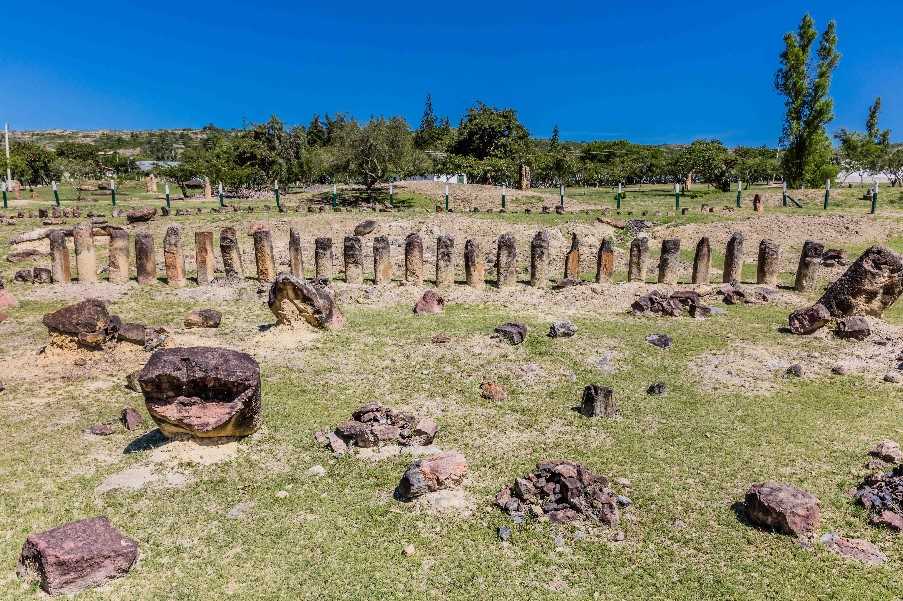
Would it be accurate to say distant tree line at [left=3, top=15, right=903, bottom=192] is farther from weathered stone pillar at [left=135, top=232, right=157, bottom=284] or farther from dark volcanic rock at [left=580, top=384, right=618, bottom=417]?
dark volcanic rock at [left=580, top=384, right=618, bottom=417]

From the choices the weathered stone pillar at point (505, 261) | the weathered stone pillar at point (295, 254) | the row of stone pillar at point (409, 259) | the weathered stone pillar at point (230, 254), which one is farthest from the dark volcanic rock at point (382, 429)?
the weathered stone pillar at point (230, 254)

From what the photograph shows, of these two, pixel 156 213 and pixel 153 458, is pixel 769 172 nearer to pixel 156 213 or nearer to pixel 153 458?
pixel 156 213

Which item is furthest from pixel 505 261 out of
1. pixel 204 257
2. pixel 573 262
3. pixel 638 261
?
pixel 204 257

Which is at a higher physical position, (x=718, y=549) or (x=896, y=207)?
(x=896, y=207)

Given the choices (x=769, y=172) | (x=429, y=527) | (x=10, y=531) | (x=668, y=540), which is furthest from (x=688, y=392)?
(x=769, y=172)

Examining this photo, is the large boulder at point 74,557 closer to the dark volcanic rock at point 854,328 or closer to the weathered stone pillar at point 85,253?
the dark volcanic rock at point 854,328

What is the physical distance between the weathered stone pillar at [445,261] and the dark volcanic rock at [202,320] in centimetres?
711

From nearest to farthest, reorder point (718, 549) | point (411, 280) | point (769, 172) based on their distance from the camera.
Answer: point (718, 549), point (411, 280), point (769, 172)

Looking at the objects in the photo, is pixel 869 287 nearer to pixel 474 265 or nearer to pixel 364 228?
pixel 474 265

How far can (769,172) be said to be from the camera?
59.1 meters

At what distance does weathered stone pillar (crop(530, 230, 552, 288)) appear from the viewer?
20578 mm

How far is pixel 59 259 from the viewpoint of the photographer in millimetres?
20516

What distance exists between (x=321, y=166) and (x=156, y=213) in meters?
9.91

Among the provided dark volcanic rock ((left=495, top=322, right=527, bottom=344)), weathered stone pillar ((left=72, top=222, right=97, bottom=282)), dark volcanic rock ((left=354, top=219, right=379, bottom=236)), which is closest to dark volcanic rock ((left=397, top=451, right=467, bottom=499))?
dark volcanic rock ((left=495, top=322, right=527, bottom=344))
